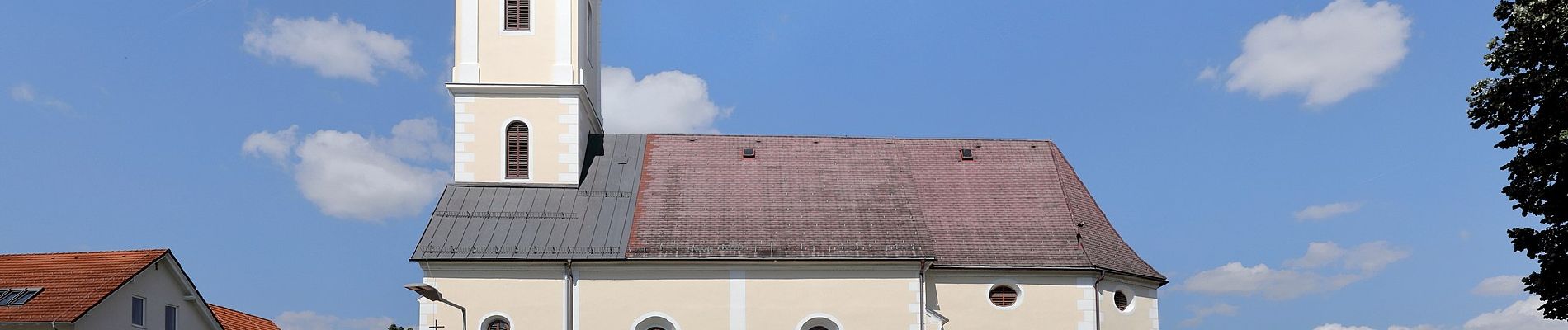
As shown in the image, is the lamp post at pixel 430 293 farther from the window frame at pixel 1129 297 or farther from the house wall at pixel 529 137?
the window frame at pixel 1129 297

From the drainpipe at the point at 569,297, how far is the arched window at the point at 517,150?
3.57 metres

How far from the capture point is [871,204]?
28.0 metres

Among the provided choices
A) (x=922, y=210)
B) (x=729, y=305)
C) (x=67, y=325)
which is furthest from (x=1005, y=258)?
(x=67, y=325)

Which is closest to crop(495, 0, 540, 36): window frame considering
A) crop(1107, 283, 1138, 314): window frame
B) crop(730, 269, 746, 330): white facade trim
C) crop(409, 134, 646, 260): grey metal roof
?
crop(409, 134, 646, 260): grey metal roof

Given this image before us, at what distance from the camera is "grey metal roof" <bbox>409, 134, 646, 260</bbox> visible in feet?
85.0

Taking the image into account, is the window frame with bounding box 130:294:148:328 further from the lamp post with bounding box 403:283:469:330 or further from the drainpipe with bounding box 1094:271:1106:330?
the drainpipe with bounding box 1094:271:1106:330

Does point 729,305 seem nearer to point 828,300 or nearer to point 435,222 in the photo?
point 828,300

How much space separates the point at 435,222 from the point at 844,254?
848cm

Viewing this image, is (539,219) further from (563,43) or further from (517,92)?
(563,43)

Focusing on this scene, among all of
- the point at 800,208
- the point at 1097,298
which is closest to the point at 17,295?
the point at 800,208

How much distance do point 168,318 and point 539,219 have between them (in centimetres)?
956

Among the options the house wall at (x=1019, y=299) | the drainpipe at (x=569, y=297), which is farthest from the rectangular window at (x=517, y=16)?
the house wall at (x=1019, y=299)

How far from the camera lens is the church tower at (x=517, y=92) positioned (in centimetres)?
2848

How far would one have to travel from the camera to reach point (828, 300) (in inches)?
1028
